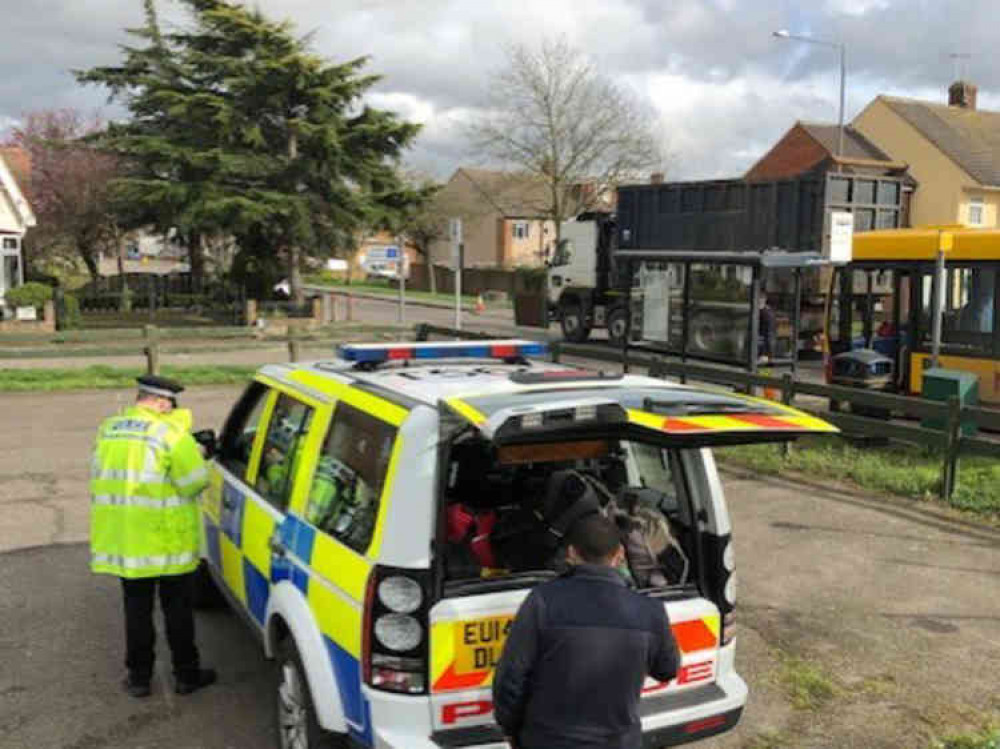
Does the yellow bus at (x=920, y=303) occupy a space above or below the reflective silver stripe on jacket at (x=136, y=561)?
above

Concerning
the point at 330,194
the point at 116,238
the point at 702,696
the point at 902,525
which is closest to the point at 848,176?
the point at 902,525

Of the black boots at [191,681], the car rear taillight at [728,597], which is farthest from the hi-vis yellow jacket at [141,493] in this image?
the car rear taillight at [728,597]

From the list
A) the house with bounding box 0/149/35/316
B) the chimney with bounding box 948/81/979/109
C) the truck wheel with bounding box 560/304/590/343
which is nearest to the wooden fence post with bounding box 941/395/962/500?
the truck wheel with bounding box 560/304/590/343

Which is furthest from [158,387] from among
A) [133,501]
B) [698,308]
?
[698,308]

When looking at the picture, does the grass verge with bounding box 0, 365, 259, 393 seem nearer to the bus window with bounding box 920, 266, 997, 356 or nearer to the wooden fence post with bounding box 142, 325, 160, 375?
the wooden fence post with bounding box 142, 325, 160, 375

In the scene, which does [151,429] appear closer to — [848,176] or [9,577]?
[9,577]

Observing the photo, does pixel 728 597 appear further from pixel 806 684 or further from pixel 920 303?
pixel 920 303

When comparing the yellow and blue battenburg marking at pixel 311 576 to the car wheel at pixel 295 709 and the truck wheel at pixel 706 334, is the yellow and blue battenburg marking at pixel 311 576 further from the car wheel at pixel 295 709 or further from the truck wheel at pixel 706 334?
the truck wheel at pixel 706 334

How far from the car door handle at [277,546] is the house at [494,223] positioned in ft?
191

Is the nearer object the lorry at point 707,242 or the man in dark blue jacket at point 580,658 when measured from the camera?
the man in dark blue jacket at point 580,658

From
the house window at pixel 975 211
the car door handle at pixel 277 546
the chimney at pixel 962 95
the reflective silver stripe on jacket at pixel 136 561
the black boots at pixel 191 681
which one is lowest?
the black boots at pixel 191 681

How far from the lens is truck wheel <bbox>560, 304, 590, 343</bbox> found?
2577 cm

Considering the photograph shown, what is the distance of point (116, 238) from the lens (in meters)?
33.0

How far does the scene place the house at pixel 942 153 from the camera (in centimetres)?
3884
